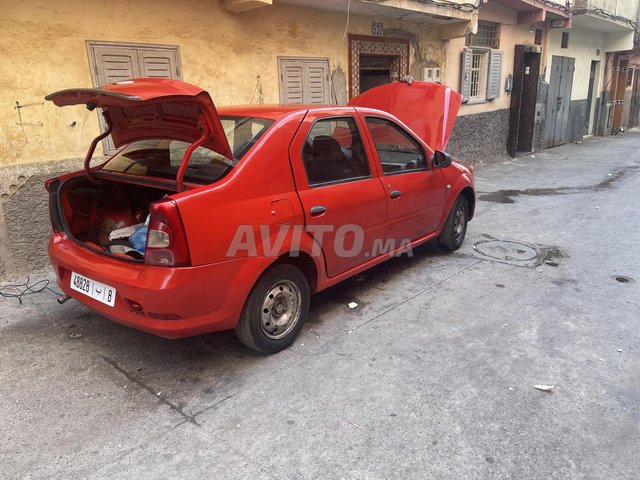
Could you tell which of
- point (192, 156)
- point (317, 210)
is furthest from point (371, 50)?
point (192, 156)

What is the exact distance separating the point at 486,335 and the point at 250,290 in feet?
5.85

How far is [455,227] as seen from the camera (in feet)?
17.2

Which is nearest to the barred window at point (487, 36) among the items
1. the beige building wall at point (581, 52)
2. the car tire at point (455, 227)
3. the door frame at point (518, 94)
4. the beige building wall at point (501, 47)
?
the beige building wall at point (501, 47)

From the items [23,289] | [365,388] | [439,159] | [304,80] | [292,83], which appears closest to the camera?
[365,388]

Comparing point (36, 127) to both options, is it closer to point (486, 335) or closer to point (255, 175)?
point (255, 175)

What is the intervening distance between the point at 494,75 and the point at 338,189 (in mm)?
9311

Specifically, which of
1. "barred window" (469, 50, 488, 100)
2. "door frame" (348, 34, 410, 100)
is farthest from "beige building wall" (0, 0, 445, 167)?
"barred window" (469, 50, 488, 100)

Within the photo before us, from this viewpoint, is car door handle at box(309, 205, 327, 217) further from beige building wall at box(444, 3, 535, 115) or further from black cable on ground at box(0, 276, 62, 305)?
beige building wall at box(444, 3, 535, 115)

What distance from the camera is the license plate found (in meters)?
2.85

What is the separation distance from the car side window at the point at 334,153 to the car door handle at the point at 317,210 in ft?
0.52

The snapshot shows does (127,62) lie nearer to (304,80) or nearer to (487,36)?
(304,80)

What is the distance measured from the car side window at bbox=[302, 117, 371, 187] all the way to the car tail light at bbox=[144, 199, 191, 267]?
1.04 metres

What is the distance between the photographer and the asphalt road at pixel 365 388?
92.4 inches

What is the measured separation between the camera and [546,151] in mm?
14047
